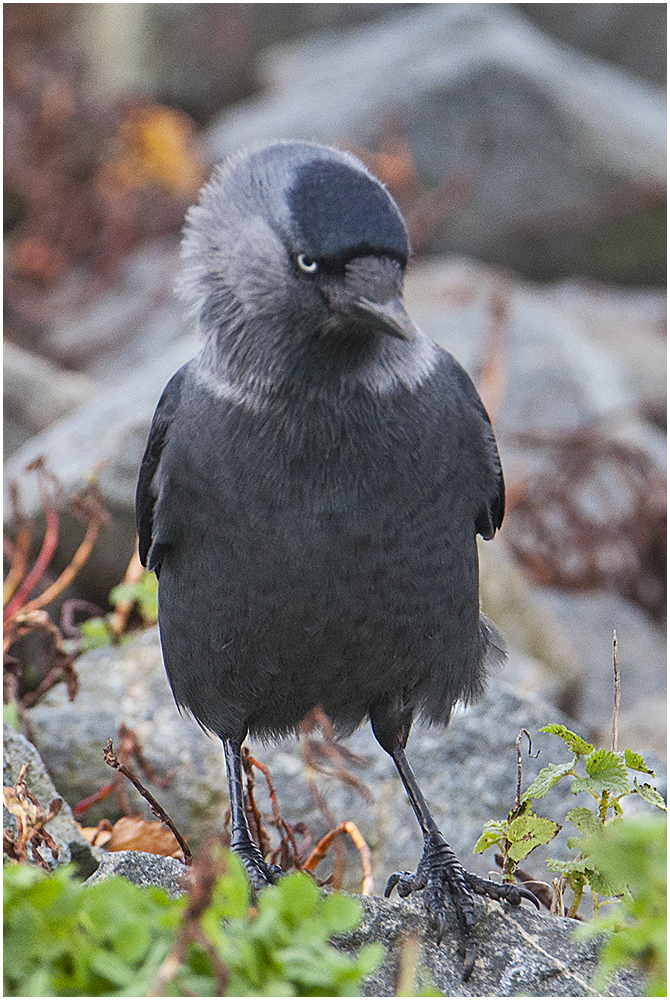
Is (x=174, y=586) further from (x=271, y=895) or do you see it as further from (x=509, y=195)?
(x=509, y=195)

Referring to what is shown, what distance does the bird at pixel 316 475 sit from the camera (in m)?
2.63

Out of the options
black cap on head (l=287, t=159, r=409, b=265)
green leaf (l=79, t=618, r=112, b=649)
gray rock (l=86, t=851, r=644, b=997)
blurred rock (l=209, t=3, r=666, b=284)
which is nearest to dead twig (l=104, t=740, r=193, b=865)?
gray rock (l=86, t=851, r=644, b=997)

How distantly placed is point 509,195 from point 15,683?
635 centimetres

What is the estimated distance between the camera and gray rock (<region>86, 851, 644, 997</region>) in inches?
91.7

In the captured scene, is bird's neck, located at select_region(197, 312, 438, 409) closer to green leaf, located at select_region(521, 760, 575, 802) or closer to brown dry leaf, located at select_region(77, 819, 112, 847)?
green leaf, located at select_region(521, 760, 575, 802)

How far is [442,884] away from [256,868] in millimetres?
500

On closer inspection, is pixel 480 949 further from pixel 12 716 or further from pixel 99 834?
pixel 12 716

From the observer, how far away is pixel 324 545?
2.73 metres

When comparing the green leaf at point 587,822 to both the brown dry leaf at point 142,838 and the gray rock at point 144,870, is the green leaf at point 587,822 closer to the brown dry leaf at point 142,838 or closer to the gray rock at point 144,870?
the gray rock at point 144,870

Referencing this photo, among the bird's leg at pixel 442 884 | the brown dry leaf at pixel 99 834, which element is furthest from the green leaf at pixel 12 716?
the bird's leg at pixel 442 884

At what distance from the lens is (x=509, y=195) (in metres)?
8.76

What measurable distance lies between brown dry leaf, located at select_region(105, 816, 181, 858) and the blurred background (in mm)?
1588

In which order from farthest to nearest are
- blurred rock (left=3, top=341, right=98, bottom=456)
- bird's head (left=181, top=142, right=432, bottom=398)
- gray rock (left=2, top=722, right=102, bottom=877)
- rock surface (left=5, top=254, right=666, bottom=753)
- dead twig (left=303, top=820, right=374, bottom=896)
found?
blurred rock (left=3, top=341, right=98, bottom=456) → rock surface (left=5, top=254, right=666, bottom=753) → dead twig (left=303, top=820, right=374, bottom=896) → gray rock (left=2, top=722, right=102, bottom=877) → bird's head (left=181, top=142, right=432, bottom=398)

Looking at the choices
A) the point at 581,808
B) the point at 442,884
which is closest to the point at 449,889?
the point at 442,884
